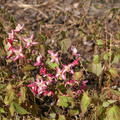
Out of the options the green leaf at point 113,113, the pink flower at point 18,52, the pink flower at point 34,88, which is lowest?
the pink flower at point 34,88

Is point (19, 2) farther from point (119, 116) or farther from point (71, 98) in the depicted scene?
point (119, 116)

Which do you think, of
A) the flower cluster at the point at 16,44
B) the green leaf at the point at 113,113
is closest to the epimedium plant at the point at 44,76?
the flower cluster at the point at 16,44

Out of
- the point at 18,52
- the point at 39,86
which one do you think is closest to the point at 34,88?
the point at 39,86

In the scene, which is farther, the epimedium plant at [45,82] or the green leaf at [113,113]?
the epimedium plant at [45,82]

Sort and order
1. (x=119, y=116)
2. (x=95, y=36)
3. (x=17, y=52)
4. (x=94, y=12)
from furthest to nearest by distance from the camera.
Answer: (x=94, y=12)
(x=95, y=36)
(x=17, y=52)
(x=119, y=116)

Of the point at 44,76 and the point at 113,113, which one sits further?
the point at 44,76

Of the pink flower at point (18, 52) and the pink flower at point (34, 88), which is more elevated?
the pink flower at point (18, 52)

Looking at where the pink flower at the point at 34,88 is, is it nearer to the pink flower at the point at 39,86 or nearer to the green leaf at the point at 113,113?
the pink flower at the point at 39,86

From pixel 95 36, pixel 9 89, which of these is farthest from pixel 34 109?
pixel 95 36

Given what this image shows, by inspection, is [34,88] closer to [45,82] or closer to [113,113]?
[45,82]
